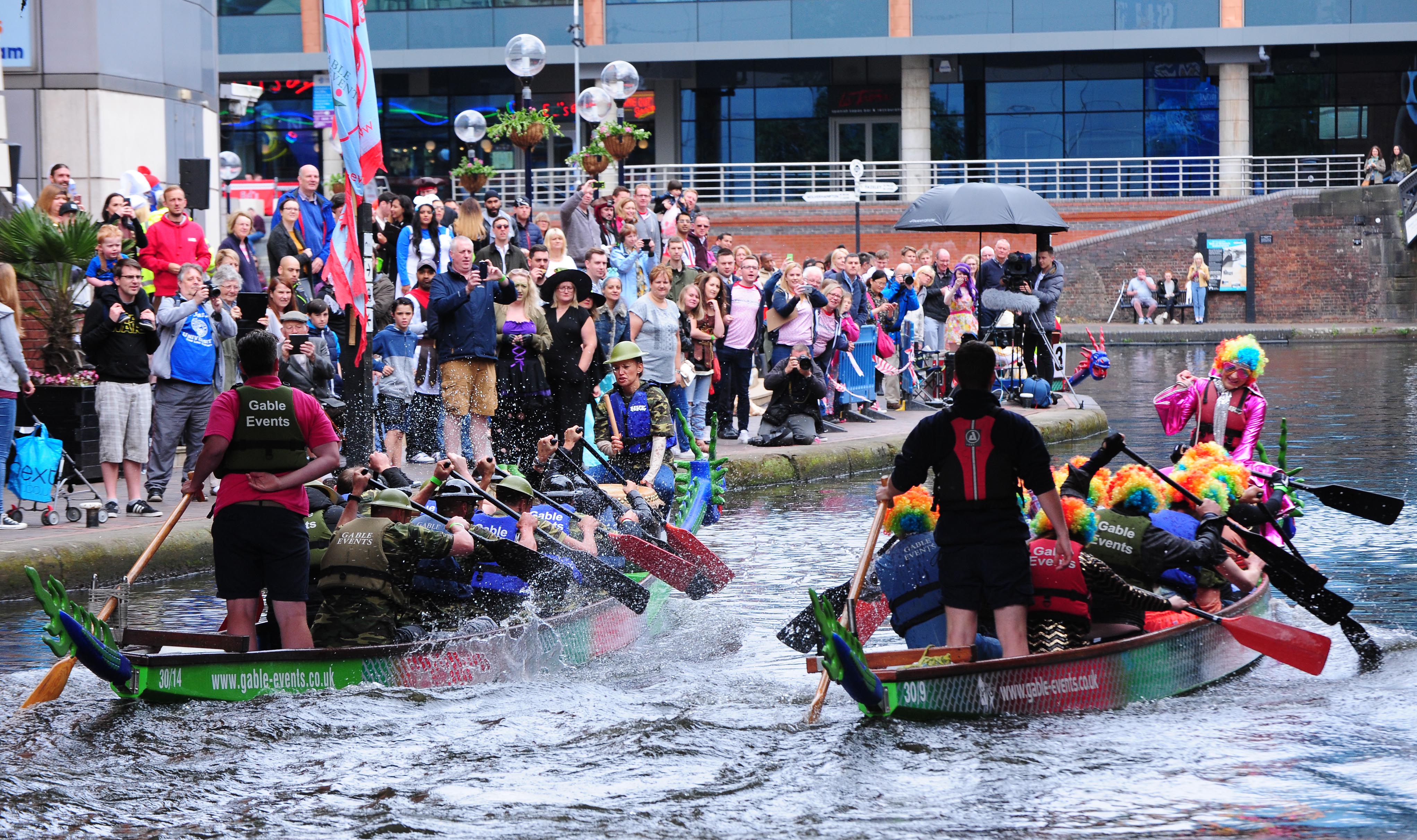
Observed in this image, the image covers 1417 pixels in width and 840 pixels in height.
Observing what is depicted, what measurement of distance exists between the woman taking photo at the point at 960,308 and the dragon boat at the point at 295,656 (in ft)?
39.3

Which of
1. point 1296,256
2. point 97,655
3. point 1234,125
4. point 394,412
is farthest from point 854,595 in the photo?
point 1234,125

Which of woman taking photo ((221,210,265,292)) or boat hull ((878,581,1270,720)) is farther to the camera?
woman taking photo ((221,210,265,292))

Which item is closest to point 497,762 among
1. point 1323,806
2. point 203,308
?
point 1323,806

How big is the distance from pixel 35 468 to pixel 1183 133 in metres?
38.4

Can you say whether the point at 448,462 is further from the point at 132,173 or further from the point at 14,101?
the point at 14,101

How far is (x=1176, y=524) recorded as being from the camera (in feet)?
28.3

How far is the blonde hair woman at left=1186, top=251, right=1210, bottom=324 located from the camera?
38938mm

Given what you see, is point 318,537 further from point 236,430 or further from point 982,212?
point 982,212

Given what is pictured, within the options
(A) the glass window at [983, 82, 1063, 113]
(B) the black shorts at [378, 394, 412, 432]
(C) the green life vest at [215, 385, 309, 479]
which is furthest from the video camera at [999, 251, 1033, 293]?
(A) the glass window at [983, 82, 1063, 113]

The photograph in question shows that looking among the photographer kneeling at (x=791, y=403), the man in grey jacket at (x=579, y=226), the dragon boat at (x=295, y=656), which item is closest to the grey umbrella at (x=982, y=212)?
the man in grey jacket at (x=579, y=226)

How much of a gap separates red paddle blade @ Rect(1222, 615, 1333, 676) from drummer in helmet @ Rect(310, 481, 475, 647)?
3939 millimetres

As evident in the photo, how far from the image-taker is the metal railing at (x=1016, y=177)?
42.2 meters

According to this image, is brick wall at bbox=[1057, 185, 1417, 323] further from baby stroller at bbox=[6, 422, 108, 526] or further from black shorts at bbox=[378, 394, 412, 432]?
baby stroller at bbox=[6, 422, 108, 526]

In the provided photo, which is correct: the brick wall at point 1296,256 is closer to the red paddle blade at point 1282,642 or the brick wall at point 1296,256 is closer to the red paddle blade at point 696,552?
the red paddle blade at point 696,552
